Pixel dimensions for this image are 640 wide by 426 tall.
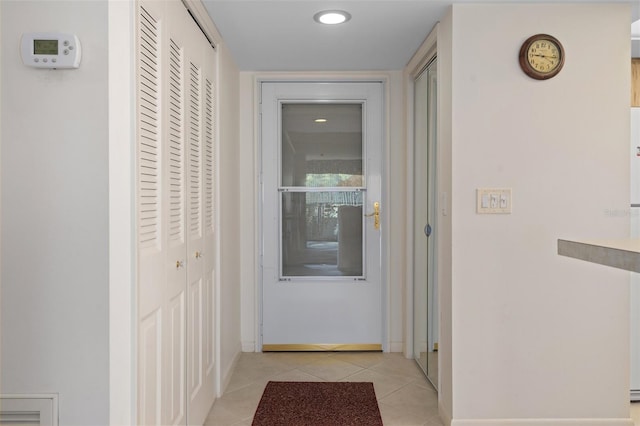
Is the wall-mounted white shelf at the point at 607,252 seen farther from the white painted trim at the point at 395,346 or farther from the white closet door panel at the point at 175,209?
the white painted trim at the point at 395,346

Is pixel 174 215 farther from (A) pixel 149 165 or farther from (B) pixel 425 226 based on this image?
(B) pixel 425 226

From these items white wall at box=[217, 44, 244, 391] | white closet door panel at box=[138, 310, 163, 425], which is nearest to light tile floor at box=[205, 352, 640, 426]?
white wall at box=[217, 44, 244, 391]

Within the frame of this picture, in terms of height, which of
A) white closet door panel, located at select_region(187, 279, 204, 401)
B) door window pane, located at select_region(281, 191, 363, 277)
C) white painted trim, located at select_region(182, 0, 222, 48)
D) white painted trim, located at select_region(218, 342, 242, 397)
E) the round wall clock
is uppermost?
white painted trim, located at select_region(182, 0, 222, 48)

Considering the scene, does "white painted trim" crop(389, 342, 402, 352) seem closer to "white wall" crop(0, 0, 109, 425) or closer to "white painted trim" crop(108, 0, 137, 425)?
"white painted trim" crop(108, 0, 137, 425)

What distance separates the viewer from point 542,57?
7.78 feet

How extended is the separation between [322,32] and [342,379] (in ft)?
7.59

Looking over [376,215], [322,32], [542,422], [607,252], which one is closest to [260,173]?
[376,215]

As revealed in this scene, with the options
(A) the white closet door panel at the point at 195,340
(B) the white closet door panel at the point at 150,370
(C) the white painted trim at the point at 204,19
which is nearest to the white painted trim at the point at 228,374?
(A) the white closet door panel at the point at 195,340

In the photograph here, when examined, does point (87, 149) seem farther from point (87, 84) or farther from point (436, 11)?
point (436, 11)

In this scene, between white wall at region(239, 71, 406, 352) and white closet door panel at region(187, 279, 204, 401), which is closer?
white closet door panel at region(187, 279, 204, 401)

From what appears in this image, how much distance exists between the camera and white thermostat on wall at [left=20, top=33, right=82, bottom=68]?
1.32 meters

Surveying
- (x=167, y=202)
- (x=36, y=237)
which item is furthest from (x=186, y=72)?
(x=36, y=237)

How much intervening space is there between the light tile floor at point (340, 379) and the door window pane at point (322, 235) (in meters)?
0.68

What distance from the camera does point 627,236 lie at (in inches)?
96.2
